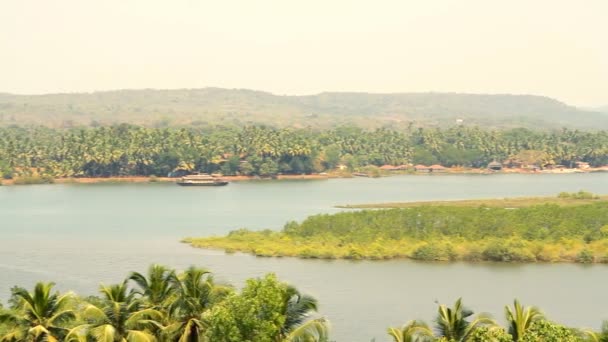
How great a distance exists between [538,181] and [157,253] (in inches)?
3173

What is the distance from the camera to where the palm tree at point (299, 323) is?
21734 millimetres

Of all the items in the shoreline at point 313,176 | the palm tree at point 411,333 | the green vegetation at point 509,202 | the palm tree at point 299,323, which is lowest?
the shoreline at point 313,176

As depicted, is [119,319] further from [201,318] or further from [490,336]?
[490,336]

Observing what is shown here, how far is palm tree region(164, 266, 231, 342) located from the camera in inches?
902

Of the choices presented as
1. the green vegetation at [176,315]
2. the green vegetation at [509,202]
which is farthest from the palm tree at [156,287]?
the green vegetation at [509,202]

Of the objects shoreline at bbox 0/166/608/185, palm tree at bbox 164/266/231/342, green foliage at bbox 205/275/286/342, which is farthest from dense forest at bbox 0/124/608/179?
green foliage at bbox 205/275/286/342

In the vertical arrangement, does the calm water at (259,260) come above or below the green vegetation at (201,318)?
below

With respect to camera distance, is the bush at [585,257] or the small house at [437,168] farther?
the small house at [437,168]

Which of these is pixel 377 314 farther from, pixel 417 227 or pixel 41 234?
pixel 41 234

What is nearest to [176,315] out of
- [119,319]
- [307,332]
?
[119,319]

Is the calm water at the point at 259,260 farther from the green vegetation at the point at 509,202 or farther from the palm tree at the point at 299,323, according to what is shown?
the palm tree at the point at 299,323

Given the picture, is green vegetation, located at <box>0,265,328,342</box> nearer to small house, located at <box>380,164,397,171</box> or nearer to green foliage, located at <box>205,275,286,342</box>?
green foliage, located at <box>205,275,286,342</box>


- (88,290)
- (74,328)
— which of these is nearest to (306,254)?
(88,290)

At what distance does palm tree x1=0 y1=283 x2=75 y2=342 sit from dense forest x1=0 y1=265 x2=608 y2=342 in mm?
23
